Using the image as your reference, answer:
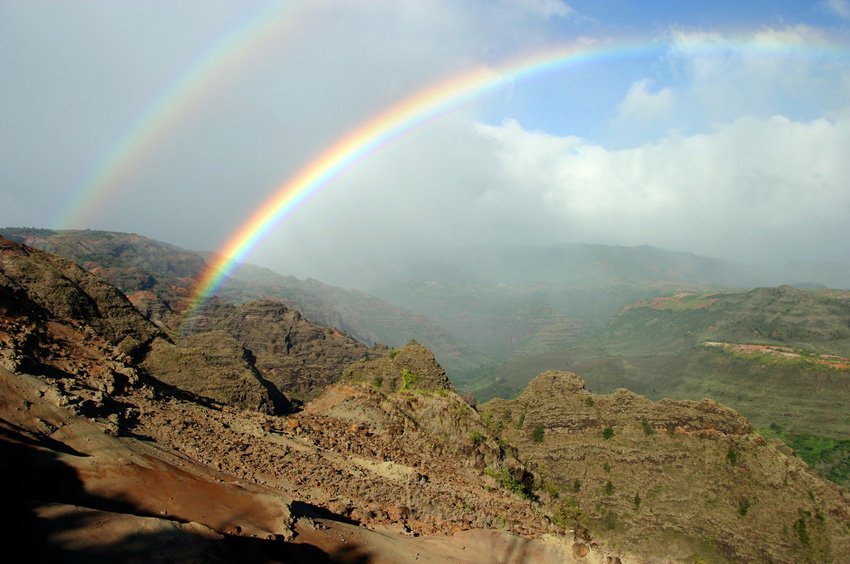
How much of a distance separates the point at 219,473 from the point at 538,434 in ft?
153

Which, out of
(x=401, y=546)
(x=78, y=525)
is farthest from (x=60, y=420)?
→ (x=401, y=546)

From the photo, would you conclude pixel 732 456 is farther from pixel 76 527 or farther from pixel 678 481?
pixel 76 527

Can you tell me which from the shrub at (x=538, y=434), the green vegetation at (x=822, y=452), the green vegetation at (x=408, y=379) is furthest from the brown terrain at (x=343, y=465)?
the green vegetation at (x=822, y=452)

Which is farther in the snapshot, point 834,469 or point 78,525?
point 834,469

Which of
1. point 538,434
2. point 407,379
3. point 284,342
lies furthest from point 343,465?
point 284,342

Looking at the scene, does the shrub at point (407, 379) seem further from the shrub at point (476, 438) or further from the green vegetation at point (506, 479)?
the green vegetation at point (506, 479)

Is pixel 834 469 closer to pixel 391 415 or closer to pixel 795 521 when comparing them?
pixel 795 521

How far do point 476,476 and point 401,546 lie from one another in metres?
12.8

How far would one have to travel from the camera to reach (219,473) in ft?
56.0

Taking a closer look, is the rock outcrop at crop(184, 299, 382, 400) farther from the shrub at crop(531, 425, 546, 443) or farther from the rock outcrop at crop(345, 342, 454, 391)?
the shrub at crop(531, 425, 546, 443)

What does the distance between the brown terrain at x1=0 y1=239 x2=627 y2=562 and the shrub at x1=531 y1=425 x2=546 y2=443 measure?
946 inches

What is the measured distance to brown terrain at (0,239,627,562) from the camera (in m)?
11.0

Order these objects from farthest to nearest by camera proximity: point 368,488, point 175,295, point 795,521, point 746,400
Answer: point 746,400, point 175,295, point 795,521, point 368,488

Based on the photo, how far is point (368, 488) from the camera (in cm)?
2103
